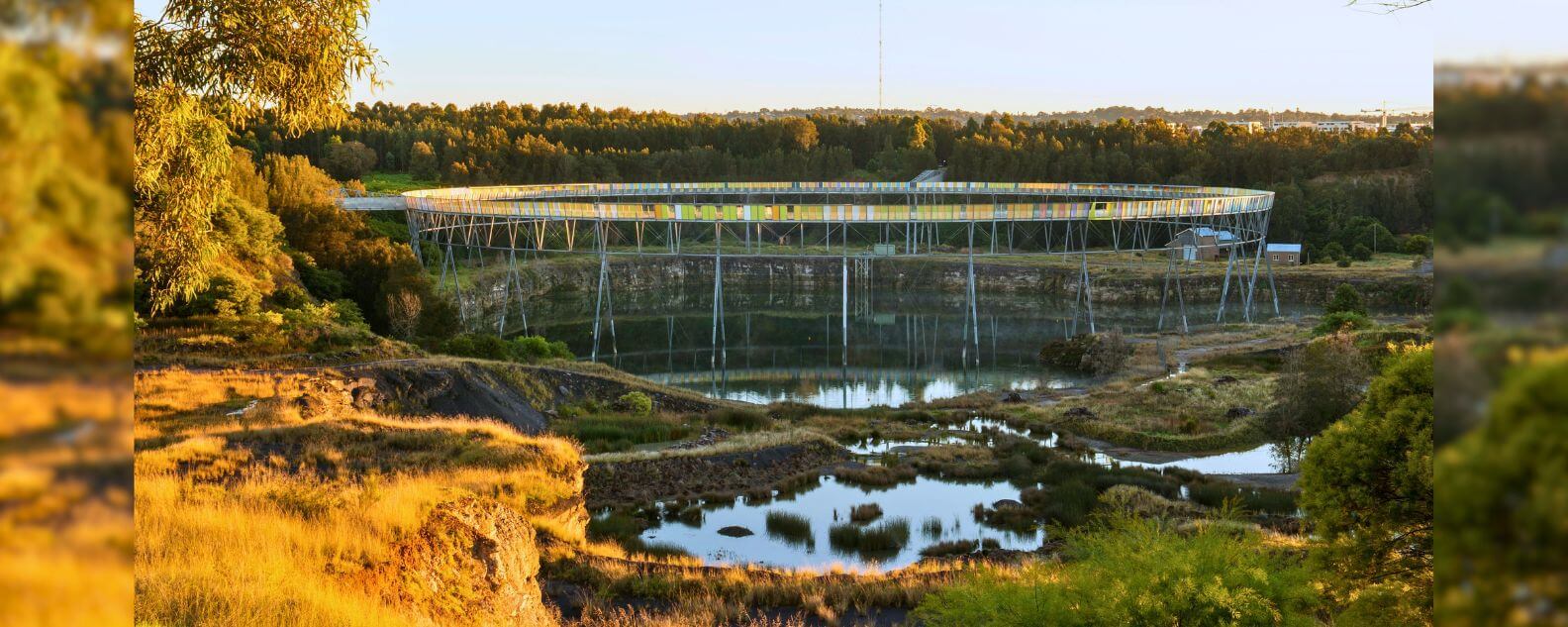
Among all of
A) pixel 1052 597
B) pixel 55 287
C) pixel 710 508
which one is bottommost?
pixel 710 508

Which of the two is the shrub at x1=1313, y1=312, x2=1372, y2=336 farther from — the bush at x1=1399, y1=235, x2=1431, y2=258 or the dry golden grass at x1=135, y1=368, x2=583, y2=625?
the dry golden grass at x1=135, y1=368, x2=583, y2=625

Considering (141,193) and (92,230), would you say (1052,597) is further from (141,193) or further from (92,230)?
(141,193)

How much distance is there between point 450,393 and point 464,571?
41.3ft

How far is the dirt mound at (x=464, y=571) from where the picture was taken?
23.0ft

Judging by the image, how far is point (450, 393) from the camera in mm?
19469

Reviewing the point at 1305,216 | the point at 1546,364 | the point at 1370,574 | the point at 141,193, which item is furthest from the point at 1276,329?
the point at 1546,364

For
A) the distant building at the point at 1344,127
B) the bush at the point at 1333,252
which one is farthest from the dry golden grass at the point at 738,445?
the distant building at the point at 1344,127

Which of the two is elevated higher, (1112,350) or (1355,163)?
(1355,163)

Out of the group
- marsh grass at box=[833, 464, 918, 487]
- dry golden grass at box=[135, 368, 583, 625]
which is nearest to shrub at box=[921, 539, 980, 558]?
marsh grass at box=[833, 464, 918, 487]

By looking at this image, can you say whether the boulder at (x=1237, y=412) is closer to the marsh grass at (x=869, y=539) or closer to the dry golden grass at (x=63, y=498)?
the marsh grass at (x=869, y=539)

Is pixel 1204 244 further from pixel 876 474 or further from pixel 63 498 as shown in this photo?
pixel 63 498

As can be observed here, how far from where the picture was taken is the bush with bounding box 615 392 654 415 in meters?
22.9

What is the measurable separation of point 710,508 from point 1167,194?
38397mm

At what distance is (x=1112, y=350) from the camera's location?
101 ft
